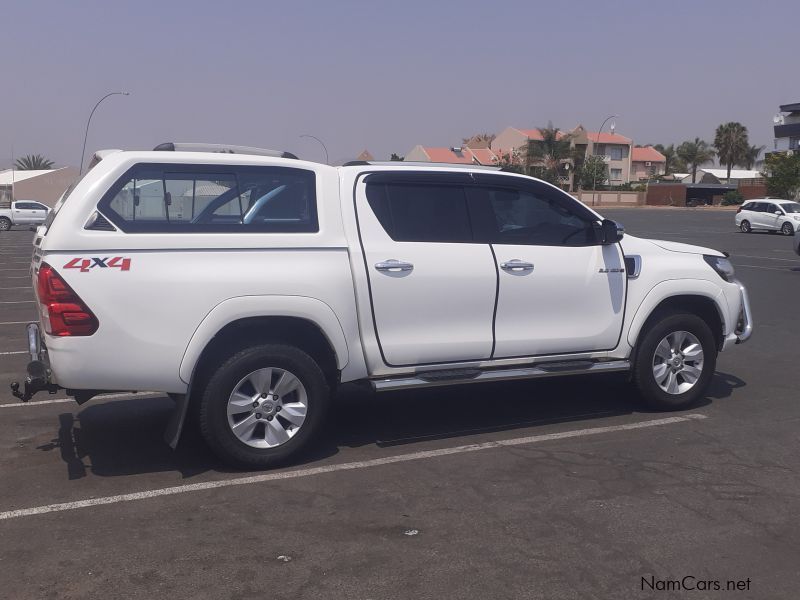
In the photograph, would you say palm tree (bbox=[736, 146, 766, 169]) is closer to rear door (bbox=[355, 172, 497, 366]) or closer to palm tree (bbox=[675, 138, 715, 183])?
palm tree (bbox=[675, 138, 715, 183])

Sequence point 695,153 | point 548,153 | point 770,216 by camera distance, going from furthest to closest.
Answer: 1. point 695,153
2. point 548,153
3. point 770,216

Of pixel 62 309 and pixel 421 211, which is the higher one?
pixel 421 211

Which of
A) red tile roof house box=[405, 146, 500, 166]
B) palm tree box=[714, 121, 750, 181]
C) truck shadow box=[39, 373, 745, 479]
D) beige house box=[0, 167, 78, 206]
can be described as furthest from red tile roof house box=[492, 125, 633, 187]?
truck shadow box=[39, 373, 745, 479]

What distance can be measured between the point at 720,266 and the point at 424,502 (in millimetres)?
3663

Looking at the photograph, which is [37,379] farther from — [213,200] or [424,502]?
[424,502]

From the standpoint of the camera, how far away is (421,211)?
6211mm

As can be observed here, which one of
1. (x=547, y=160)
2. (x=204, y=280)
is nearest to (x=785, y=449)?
(x=204, y=280)

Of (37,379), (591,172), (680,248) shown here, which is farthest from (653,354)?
(591,172)

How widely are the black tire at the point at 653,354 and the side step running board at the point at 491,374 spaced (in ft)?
0.53

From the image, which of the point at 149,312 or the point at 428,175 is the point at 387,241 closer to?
the point at 428,175

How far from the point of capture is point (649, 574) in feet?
13.5

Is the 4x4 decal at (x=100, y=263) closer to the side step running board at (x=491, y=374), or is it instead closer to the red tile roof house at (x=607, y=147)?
the side step running board at (x=491, y=374)

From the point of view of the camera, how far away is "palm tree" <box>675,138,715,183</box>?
110m

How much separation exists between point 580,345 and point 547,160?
71521mm
